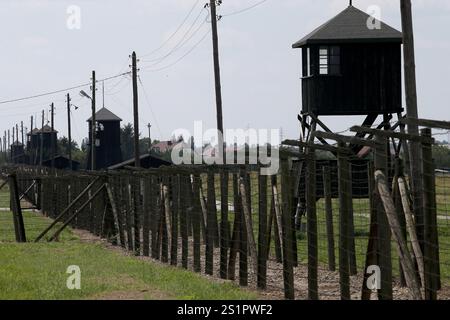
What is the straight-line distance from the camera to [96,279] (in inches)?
676

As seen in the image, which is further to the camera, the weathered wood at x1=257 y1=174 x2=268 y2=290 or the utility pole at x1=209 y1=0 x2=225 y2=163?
the utility pole at x1=209 y1=0 x2=225 y2=163

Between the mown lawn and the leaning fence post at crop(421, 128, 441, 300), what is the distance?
2153 mm

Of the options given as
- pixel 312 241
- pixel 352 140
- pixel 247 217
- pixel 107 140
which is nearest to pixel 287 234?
pixel 312 241

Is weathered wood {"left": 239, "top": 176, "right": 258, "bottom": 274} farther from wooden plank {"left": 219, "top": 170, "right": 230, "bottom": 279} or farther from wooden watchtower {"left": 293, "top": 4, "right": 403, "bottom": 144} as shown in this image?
wooden watchtower {"left": 293, "top": 4, "right": 403, "bottom": 144}

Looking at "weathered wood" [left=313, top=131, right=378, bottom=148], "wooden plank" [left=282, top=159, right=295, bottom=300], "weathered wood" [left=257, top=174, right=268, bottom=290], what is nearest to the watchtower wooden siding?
"weathered wood" [left=257, top=174, right=268, bottom=290]

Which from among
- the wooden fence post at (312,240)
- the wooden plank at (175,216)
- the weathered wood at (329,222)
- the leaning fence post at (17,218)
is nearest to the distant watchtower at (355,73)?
the leaning fence post at (17,218)

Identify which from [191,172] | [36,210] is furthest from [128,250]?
[36,210]

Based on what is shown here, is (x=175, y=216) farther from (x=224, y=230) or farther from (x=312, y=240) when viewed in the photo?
(x=312, y=240)

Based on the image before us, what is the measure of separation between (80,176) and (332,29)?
9.10m

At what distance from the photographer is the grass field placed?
574 inches

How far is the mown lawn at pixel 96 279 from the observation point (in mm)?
14570

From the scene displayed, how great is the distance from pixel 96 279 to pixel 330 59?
753 inches

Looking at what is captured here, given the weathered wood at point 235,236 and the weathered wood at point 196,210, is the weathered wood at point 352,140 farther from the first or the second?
the weathered wood at point 196,210
